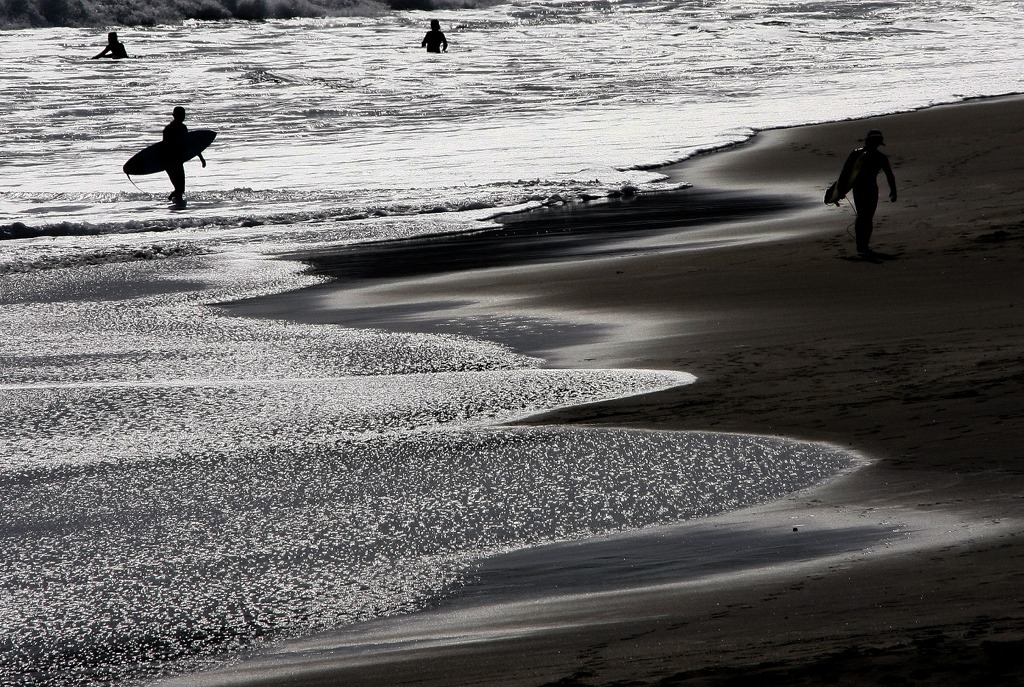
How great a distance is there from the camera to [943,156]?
19.1 m

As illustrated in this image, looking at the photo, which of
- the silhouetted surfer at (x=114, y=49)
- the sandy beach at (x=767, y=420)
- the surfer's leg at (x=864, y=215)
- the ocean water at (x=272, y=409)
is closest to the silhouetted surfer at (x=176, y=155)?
the ocean water at (x=272, y=409)

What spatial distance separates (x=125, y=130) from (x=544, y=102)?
1046cm

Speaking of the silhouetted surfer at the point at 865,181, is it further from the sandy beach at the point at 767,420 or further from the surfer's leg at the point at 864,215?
the sandy beach at the point at 767,420

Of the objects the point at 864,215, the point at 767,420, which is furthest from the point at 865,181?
the point at 767,420

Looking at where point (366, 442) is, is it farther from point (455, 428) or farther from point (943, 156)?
point (943, 156)

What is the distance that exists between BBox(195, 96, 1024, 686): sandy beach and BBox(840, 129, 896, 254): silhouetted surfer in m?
0.29

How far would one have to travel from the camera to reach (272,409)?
732 centimetres

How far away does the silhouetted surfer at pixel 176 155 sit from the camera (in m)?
19.3

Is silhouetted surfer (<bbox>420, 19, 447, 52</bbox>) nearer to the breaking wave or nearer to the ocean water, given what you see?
the breaking wave

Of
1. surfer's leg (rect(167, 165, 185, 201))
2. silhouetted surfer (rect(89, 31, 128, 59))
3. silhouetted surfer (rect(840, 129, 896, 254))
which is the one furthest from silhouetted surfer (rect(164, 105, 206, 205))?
silhouetted surfer (rect(89, 31, 128, 59))

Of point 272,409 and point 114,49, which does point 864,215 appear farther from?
point 114,49

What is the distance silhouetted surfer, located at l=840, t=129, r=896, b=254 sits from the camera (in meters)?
12.0

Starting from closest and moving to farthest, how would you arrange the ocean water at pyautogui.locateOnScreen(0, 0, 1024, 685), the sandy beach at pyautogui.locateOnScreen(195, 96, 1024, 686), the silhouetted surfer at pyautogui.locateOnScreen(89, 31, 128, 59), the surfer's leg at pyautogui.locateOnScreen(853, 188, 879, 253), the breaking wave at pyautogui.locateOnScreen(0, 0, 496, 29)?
1. the sandy beach at pyautogui.locateOnScreen(195, 96, 1024, 686)
2. the ocean water at pyautogui.locateOnScreen(0, 0, 1024, 685)
3. the surfer's leg at pyautogui.locateOnScreen(853, 188, 879, 253)
4. the silhouetted surfer at pyautogui.locateOnScreen(89, 31, 128, 59)
5. the breaking wave at pyautogui.locateOnScreen(0, 0, 496, 29)

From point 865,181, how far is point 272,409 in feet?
22.5
